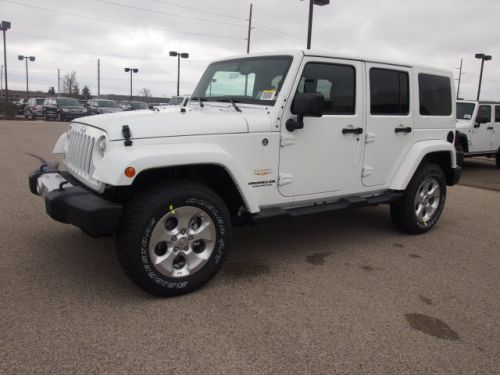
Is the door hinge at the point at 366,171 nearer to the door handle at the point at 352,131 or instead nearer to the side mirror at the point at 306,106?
the door handle at the point at 352,131

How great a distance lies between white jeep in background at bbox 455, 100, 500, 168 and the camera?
11.4 metres

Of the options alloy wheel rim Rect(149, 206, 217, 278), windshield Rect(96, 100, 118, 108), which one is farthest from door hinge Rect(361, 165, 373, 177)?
windshield Rect(96, 100, 118, 108)

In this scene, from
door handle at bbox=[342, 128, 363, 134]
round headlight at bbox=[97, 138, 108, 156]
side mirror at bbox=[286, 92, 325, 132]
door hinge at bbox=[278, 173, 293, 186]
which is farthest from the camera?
door handle at bbox=[342, 128, 363, 134]

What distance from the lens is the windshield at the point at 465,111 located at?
11.6 meters

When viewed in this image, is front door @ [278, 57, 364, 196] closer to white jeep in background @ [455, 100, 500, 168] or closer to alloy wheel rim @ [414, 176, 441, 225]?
alloy wheel rim @ [414, 176, 441, 225]

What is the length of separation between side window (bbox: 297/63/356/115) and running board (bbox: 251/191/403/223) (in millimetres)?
902

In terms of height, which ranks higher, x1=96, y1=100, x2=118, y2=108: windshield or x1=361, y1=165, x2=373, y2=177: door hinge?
x1=96, y1=100, x2=118, y2=108: windshield

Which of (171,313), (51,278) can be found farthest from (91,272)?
(171,313)

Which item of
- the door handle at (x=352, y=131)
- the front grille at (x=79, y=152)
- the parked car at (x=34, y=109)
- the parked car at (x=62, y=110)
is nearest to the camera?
the front grille at (x=79, y=152)

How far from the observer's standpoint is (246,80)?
4.25 meters

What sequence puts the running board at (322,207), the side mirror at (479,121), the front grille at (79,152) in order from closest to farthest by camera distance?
the front grille at (79,152) → the running board at (322,207) → the side mirror at (479,121)

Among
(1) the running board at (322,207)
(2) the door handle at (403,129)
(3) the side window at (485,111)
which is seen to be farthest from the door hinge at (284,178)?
(3) the side window at (485,111)

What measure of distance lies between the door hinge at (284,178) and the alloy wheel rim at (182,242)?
0.81m

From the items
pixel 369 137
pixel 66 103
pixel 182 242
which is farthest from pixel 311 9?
pixel 182 242
